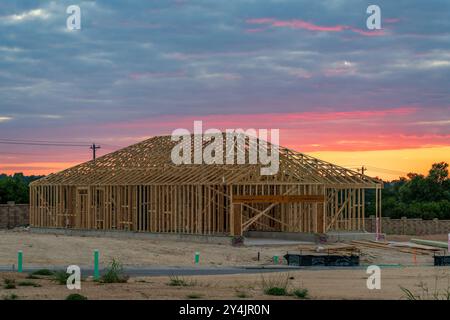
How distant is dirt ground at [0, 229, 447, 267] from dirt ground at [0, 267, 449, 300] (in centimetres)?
620

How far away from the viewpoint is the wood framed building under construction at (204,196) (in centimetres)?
4861

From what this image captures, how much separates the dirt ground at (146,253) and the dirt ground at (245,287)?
6203mm

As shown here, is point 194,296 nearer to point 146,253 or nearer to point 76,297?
point 76,297

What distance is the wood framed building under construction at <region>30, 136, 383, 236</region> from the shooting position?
159 feet

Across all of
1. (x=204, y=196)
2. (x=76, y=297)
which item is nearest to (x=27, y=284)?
(x=76, y=297)

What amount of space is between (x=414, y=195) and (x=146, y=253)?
179 ft

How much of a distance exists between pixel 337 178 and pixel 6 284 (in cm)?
3037

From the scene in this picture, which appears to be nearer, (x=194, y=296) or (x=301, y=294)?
(x=194, y=296)

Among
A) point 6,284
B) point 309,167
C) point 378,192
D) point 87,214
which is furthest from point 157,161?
point 6,284

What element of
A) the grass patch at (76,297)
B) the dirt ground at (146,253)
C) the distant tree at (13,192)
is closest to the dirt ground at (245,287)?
the grass patch at (76,297)

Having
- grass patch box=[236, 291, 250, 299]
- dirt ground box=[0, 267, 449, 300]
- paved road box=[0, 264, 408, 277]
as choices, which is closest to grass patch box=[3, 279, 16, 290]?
dirt ground box=[0, 267, 449, 300]

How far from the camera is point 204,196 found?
161ft

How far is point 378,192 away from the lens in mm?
55531
